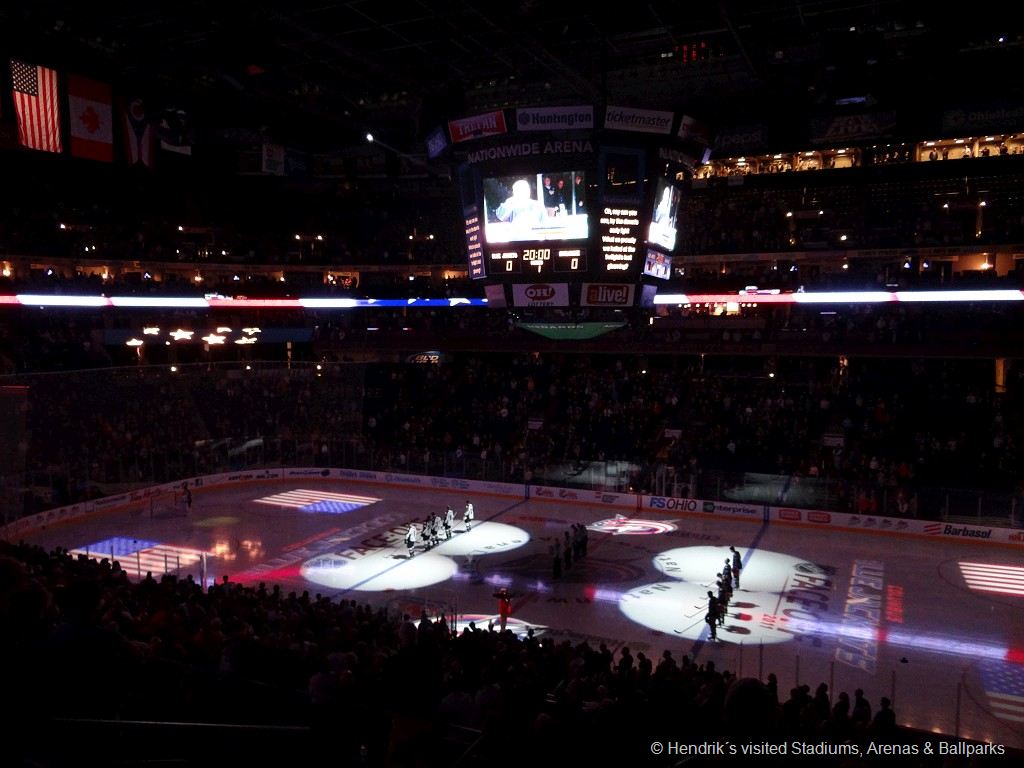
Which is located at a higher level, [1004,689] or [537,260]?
[537,260]

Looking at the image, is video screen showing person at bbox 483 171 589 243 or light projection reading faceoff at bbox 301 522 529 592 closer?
video screen showing person at bbox 483 171 589 243

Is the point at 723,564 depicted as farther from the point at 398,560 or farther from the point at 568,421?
the point at 568,421

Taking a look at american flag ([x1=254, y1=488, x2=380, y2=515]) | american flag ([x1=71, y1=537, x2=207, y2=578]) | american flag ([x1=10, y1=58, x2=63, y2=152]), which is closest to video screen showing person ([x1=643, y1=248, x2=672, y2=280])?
american flag ([x1=10, y1=58, x2=63, y2=152])

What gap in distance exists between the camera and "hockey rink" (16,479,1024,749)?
43.2 feet

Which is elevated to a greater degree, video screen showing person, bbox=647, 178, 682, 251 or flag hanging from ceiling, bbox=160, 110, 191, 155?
flag hanging from ceiling, bbox=160, 110, 191, 155

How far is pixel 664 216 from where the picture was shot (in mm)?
15680

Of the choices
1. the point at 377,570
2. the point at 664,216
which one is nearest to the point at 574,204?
the point at 664,216

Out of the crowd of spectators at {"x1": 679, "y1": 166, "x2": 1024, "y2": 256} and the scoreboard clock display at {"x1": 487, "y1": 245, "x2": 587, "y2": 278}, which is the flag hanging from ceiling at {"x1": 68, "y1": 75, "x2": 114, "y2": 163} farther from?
the crowd of spectators at {"x1": 679, "y1": 166, "x2": 1024, "y2": 256}

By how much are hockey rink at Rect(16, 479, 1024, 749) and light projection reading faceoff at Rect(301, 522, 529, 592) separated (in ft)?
0.26

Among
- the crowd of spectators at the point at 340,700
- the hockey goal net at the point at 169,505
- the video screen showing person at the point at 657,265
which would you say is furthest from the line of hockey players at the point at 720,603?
the hockey goal net at the point at 169,505

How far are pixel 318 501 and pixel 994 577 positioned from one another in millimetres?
21011

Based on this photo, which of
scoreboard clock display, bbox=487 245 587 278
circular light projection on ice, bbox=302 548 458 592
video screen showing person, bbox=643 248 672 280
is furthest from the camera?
circular light projection on ice, bbox=302 548 458 592

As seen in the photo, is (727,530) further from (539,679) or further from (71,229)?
(71,229)

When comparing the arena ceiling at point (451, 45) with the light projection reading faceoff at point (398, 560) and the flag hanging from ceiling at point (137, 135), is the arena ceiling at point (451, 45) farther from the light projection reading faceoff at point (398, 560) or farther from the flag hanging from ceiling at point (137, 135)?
the light projection reading faceoff at point (398, 560)
